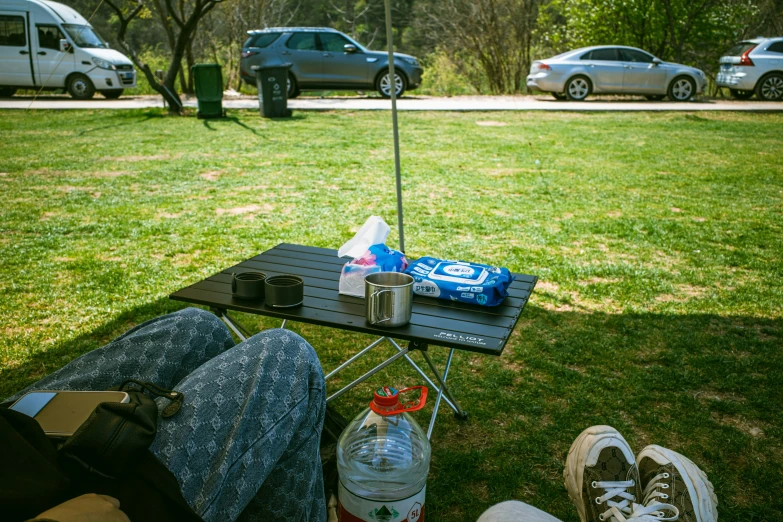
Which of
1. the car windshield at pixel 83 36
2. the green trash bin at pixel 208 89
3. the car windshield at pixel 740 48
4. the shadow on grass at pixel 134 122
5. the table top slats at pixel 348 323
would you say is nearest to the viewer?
the table top slats at pixel 348 323

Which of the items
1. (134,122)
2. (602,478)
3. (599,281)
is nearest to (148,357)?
(602,478)

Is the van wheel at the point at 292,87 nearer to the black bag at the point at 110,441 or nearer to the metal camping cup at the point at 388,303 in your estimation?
the metal camping cup at the point at 388,303

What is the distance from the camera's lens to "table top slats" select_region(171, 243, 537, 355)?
6.41ft

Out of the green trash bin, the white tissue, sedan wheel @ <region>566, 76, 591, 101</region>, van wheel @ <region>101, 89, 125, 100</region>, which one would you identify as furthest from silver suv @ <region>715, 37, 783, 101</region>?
the white tissue

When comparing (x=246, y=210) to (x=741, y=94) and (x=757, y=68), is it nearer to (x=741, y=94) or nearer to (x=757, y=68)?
(x=757, y=68)

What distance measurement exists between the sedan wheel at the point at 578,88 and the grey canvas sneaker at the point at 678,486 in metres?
14.1

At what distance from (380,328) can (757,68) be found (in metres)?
15.8

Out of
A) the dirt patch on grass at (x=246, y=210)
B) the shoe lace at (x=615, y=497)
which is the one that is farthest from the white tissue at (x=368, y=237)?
the dirt patch on grass at (x=246, y=210)

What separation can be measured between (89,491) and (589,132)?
33.0 ft

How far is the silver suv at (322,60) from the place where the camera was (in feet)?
47.4

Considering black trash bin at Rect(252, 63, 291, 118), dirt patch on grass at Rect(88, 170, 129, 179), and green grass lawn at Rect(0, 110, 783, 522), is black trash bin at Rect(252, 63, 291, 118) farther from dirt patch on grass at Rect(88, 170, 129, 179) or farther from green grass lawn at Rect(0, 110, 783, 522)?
dirt patch on grass at Rect(88, 170, 129, 179)

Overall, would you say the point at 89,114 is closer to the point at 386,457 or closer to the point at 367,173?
the point at 367,173

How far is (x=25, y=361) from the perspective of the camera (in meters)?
3.06

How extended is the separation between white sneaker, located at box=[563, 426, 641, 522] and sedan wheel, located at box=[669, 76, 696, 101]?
14671 millimetres
